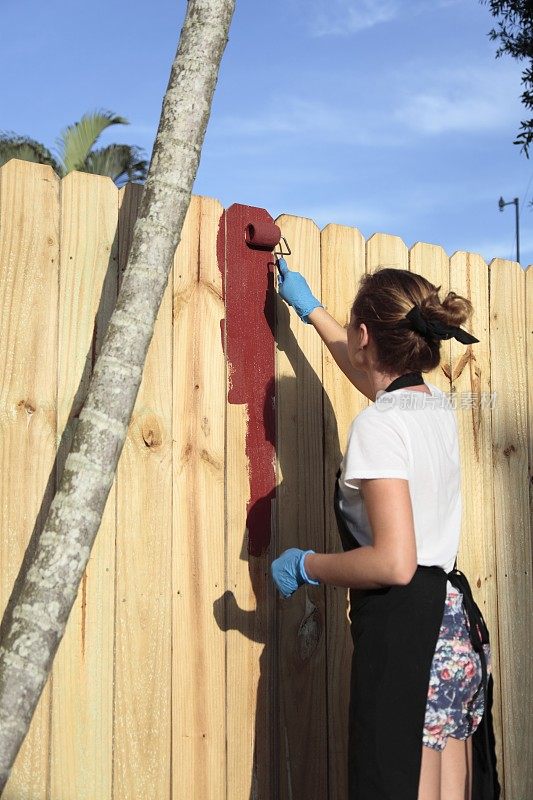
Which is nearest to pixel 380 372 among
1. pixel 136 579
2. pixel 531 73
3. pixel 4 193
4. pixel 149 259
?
pixel 149 259

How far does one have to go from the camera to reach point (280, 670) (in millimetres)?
2879

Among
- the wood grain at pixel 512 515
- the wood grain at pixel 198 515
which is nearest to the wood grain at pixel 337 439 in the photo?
the wood grain at pixel 198 515

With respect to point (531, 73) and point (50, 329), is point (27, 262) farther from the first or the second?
point (531, 73)

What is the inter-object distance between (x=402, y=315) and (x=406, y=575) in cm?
69

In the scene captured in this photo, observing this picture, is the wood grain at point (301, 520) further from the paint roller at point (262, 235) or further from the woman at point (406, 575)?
the woman at point (406, 575)

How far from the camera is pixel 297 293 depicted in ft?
9.47

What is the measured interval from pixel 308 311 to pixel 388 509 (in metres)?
1.03

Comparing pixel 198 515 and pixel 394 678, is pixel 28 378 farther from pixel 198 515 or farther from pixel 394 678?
pixel 394 678

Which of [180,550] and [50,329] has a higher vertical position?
[50,329]

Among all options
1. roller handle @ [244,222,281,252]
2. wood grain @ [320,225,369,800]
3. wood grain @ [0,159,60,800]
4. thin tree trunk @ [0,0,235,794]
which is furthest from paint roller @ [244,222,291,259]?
wood grain @ [0,159,60,800]

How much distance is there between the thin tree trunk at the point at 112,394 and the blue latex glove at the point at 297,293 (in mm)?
624

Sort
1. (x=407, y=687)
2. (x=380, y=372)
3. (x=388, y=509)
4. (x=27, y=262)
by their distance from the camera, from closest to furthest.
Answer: (x=388, y=509), (x=407, y=687), (x=380, y=372), (x=27, y=262)

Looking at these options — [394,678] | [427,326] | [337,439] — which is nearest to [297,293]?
[337,439]

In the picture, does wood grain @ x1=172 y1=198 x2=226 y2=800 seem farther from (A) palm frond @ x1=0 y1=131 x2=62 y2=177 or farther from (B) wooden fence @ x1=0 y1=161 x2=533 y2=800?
(A) palm frond @ x1=0 y1=131 x2=62 y2=177
